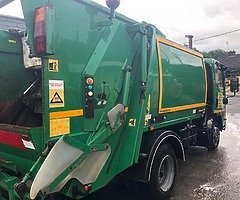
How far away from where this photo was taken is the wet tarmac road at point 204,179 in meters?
4.64

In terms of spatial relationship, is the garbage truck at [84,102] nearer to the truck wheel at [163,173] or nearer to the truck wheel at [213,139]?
the truck wheel at [163,173]

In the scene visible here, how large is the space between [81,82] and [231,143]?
638 cm

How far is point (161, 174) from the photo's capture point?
15.0 ft

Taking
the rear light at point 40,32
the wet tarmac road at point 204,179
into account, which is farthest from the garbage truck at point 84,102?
the wet tarmac road at point 204,179

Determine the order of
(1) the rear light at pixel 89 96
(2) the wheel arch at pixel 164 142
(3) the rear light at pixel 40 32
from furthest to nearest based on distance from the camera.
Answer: (2) the wheel arch at pixel 164 142
(1) the rear light at pixel 89 96
(3) the rear light at pixel 40 32

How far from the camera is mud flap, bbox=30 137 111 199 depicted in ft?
9.08

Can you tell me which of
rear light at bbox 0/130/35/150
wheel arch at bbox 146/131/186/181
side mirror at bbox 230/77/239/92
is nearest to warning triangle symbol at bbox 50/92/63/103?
rear light at bbox 0/130/35/150

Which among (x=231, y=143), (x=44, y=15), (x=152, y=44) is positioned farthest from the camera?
(x=231, y=143)

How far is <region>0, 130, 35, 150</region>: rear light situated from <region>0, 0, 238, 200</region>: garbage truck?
0.02m

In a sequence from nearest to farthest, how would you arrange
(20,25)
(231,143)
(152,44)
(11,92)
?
(11,92)
(152,44)
(20,25)
(231,143)

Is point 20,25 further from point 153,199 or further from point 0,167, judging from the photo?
point 153,199

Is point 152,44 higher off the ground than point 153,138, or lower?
higher

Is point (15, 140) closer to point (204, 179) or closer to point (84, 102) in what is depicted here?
point (84, 102)

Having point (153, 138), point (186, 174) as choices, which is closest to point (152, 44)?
point (153, 138)
